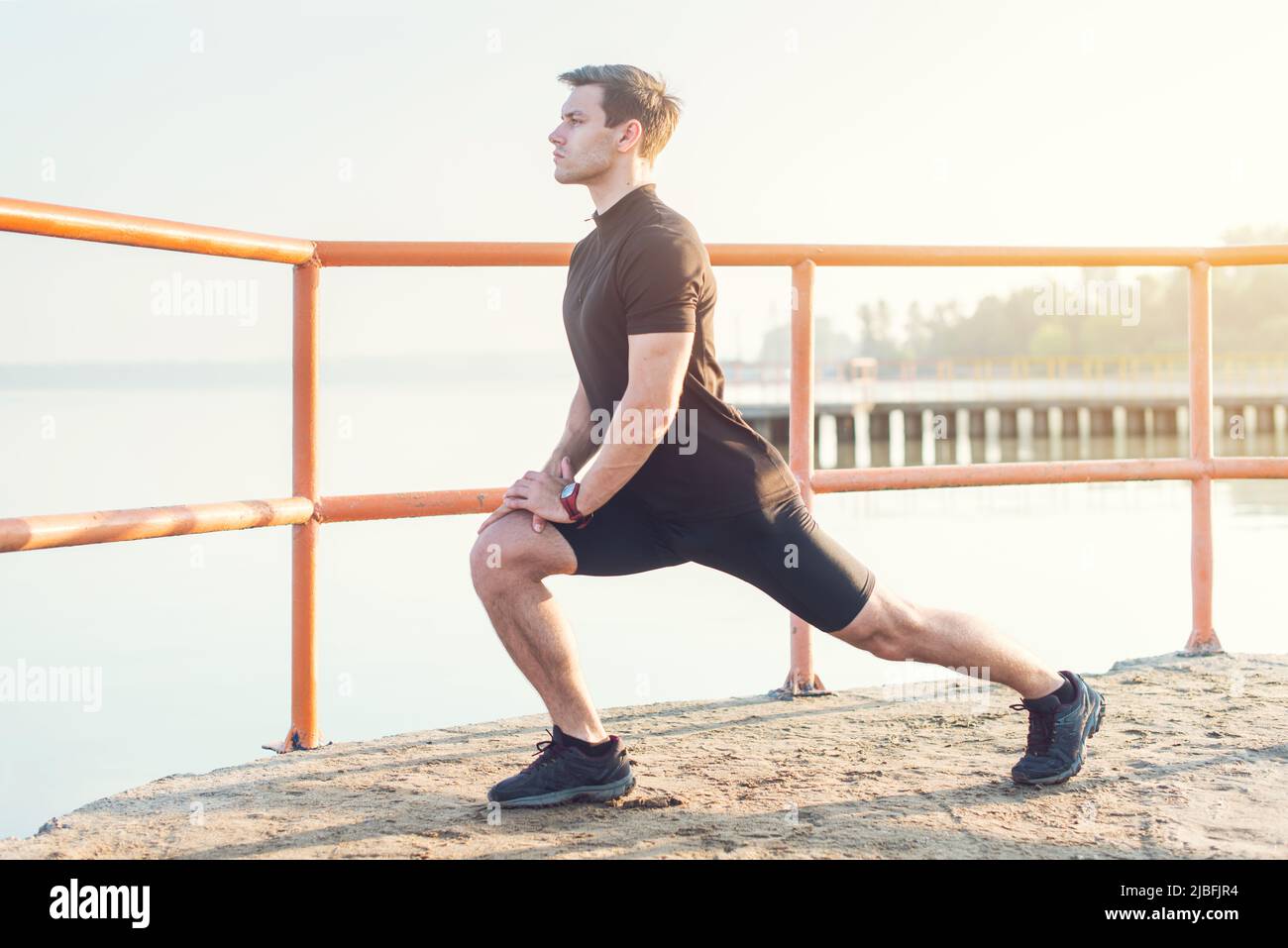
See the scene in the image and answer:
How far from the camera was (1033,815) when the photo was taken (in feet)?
8.62

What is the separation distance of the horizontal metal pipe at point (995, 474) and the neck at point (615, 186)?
3.89 feet

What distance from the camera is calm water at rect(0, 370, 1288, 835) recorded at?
244 inches

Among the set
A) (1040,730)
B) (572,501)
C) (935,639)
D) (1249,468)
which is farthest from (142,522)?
(1249,468)

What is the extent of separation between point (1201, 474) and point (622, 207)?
254 cm

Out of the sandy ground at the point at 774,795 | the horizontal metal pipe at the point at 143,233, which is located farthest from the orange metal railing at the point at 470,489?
the sandy ground at the point at 774,795

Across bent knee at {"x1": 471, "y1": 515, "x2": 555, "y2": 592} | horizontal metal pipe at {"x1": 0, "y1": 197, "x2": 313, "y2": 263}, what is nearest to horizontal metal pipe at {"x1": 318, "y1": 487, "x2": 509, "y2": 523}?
horizontal metal pipe at {"x1": 0, "y1": 197, "x2": 313, "y2": 263}

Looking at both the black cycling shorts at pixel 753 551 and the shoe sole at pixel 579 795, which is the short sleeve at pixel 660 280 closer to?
the black cycling shorts at pixel 753 551

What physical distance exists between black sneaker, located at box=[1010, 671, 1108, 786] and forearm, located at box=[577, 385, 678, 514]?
100cm

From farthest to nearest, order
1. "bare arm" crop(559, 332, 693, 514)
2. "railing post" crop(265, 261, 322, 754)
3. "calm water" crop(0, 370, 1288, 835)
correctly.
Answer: "calm water" crop(0, 370, 1288, 835) < "railing post" crop(265, 261, 322, 754) < "bare arm" crop(559, 332, 693, 514)

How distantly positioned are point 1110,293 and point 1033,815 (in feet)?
7.76

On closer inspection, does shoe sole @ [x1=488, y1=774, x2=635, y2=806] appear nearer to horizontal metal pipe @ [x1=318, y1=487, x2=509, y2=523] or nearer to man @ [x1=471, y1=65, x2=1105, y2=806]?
man @ [x1=471, y1=65, x2=1105, y2=806]

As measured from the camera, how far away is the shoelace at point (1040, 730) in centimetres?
284

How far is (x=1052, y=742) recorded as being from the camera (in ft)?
9.30
